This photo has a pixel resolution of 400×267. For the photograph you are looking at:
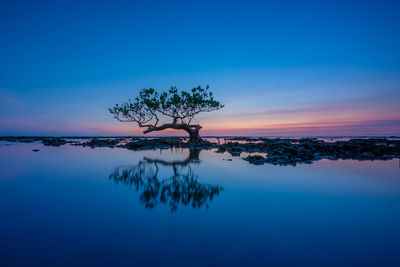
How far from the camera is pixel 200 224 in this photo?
4332 millimetres

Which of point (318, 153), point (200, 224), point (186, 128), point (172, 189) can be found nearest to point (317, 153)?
point (318, 153)

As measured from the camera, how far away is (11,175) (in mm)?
9828

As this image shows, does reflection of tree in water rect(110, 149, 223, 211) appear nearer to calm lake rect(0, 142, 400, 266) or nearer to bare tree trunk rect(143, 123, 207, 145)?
calm lake rect(0, 142, 400, 266)

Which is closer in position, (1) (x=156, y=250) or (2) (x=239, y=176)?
(1) (x=156, y=250)

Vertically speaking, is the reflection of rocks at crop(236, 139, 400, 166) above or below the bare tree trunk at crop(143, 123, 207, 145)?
below

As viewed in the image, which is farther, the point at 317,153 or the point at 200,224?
the point at 317,153

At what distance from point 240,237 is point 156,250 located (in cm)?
155

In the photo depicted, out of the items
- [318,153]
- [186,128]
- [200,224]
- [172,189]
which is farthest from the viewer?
[186,128]

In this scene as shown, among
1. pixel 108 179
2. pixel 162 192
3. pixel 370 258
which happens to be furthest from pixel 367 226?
pixel 108 179

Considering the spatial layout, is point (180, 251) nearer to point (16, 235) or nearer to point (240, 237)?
point (240, 237)

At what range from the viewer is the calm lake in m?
3.16

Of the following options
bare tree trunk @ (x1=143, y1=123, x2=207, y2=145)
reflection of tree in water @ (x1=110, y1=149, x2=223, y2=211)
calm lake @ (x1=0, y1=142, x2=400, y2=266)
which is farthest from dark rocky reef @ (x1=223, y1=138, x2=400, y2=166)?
bare tree trunk @ (x1=143, y1=123, x2=207, y2=145)

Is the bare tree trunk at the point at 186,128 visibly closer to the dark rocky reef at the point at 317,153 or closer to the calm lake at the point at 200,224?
the dark rocky reef at the point at 317,153

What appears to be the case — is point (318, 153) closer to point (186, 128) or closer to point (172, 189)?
point (172, 189)
